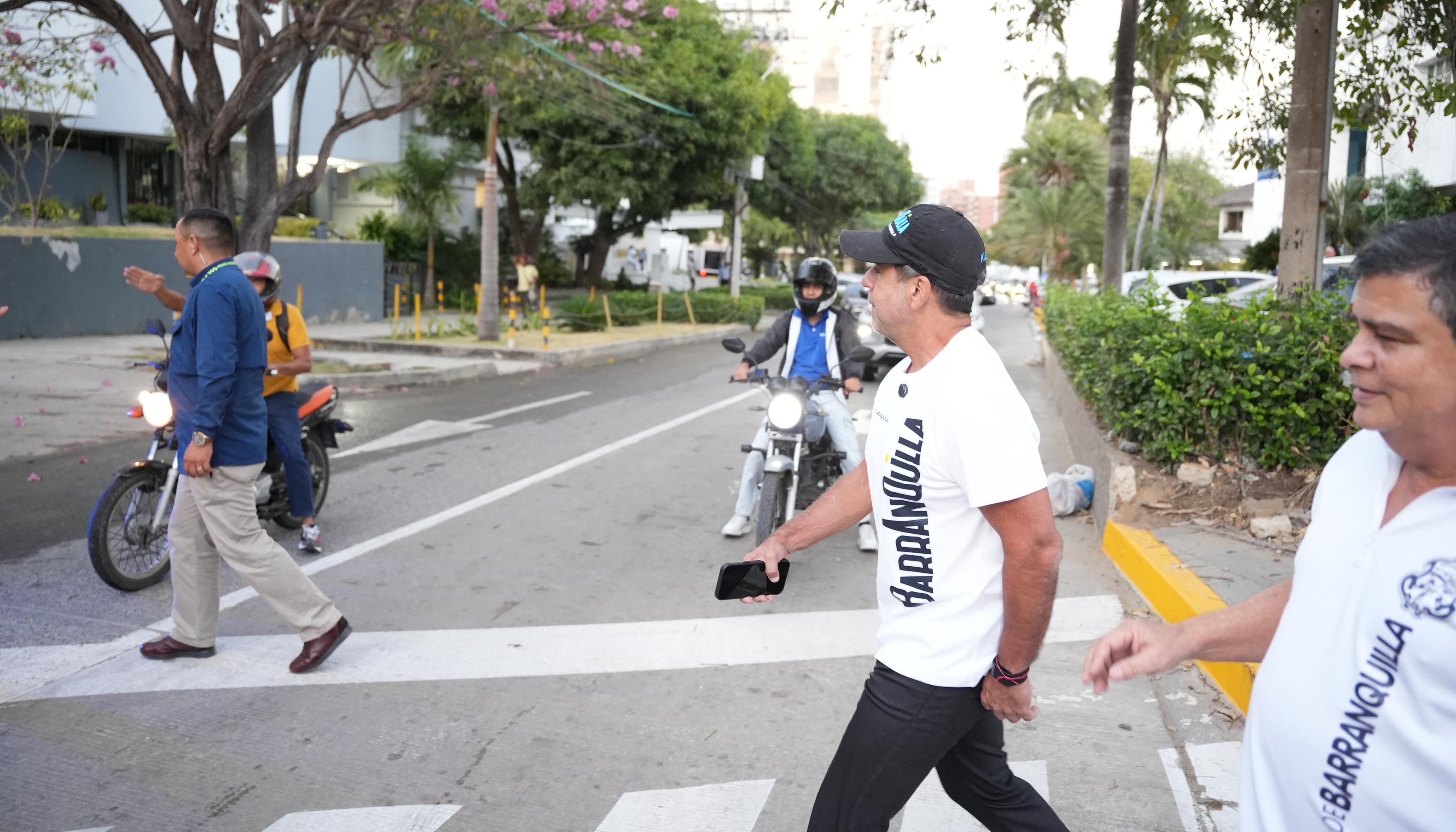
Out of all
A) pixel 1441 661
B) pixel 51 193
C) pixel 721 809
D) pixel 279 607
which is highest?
pixel 51 193

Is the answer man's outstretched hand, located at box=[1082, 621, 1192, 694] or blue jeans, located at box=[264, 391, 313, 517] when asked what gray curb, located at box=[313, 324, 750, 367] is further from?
man's outstretched hand, located at box=[1082, 621, 1192, 694]

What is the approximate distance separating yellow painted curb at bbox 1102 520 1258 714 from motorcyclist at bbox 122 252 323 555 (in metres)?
4.71

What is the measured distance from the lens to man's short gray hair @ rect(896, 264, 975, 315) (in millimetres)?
2465

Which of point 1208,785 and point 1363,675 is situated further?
point 1208,785

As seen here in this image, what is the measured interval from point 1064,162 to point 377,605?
55.5m

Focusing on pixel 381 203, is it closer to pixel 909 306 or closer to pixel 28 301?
pixel 28 301

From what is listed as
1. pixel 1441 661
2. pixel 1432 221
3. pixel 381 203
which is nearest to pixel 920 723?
pixel 1441 661

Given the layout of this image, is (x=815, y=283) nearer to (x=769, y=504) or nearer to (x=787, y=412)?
(x=787, y=412)

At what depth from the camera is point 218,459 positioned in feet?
15.2

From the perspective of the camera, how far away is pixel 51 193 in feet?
76.3

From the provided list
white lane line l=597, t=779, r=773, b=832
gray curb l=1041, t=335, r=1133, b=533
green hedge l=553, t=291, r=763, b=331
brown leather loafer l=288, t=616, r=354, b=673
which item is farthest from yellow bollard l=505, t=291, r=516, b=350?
white lane line l=597, t=779, r=773, b=832

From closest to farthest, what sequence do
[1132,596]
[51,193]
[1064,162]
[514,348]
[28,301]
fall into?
[1132,596] → [28,301] → [514,348] → [51,193] → [1064,162]

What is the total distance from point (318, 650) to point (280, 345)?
94.7 inches

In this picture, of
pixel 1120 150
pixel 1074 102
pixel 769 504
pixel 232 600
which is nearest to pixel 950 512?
pixel 769 504
